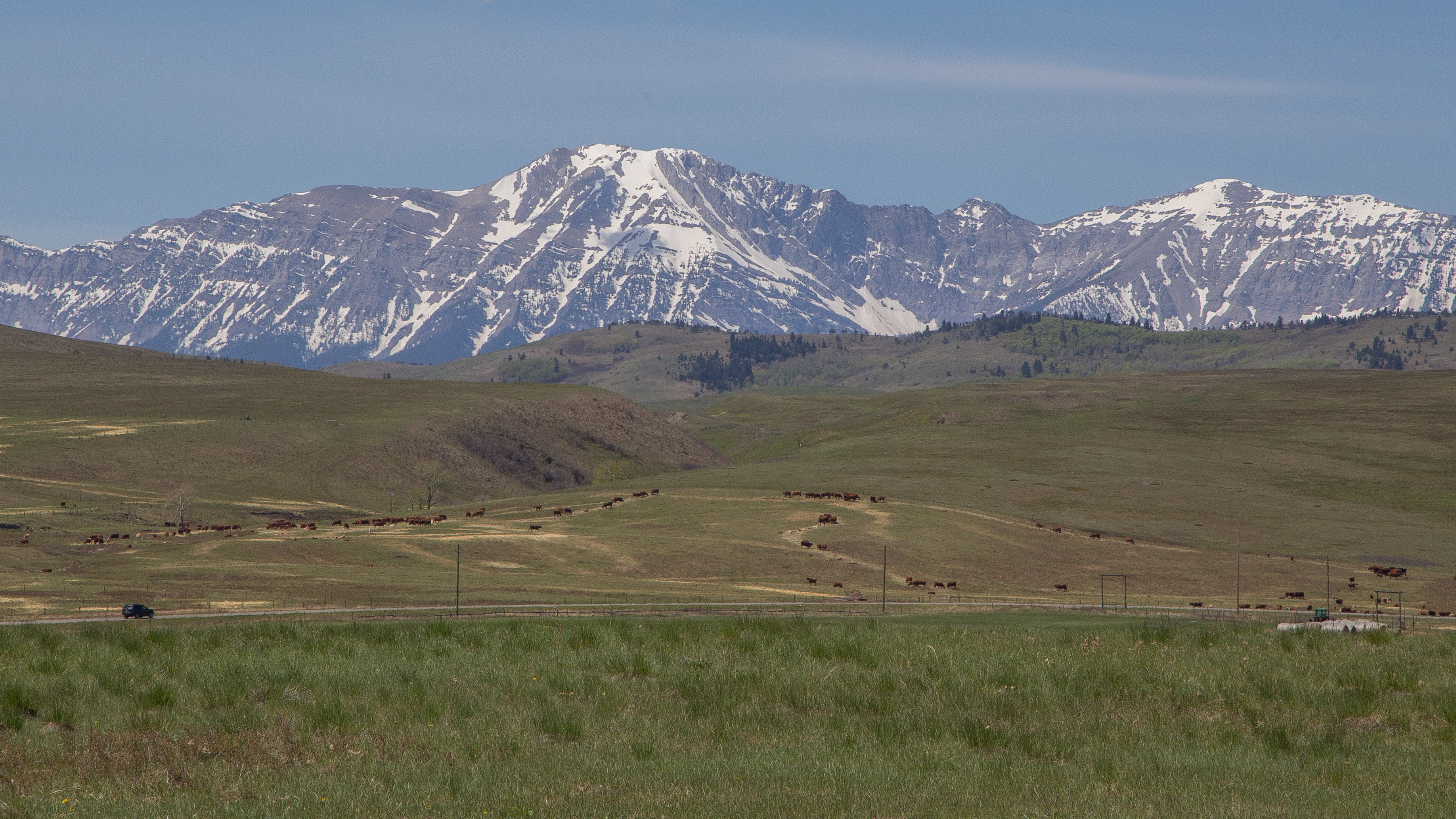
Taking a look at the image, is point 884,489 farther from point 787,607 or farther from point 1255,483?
point 787,607

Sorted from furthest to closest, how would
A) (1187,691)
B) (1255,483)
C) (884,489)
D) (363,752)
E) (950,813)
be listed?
(1255,483)
(884,489)
(1187,691)
(363,752)
(950,813)

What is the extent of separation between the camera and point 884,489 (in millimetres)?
160000

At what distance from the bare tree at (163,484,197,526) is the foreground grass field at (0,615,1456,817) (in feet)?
401

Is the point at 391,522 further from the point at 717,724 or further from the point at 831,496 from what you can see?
the point at 717,724

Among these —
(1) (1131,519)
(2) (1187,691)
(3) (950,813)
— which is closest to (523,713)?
(3) (950,813)

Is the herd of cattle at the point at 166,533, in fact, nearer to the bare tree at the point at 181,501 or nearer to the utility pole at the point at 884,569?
the bare tree at the point at 181,501

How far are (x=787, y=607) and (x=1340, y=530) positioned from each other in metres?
94.5

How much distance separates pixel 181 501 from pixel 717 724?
442 ft

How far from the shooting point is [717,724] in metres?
19.3

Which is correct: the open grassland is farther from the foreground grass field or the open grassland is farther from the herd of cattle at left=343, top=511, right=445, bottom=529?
the foreground grass field

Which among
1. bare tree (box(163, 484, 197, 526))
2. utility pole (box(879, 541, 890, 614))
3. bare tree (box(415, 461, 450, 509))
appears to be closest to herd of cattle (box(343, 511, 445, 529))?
bare tree (box(163, 484, 197, 526))

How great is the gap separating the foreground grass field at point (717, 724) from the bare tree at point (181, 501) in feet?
401

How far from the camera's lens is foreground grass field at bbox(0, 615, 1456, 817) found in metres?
15.4

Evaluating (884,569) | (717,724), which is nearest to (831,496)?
(884,569)
